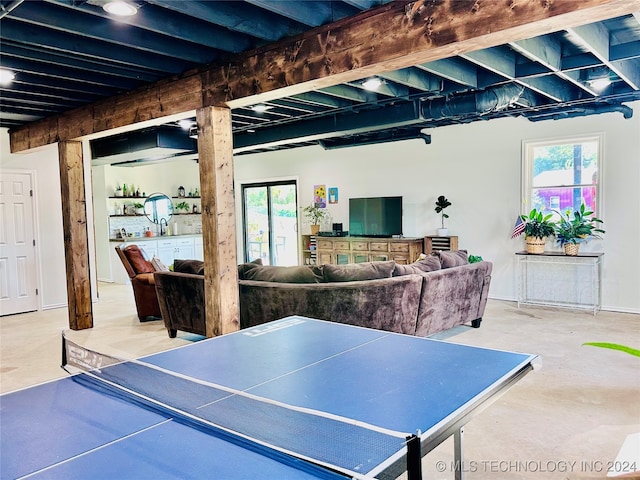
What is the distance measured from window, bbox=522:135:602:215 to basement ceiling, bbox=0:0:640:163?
0.44m

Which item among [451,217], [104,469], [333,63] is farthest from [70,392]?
[451,217]

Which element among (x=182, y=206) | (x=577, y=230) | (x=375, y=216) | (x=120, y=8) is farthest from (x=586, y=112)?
(x=182, y=206)

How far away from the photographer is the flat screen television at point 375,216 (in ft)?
26.3

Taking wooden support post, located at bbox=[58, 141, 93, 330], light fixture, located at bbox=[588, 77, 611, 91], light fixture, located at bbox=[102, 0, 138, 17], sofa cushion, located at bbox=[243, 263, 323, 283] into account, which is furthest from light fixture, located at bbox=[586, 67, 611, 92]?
wooden support post, located at bbox=[58, 141, 93, 330]

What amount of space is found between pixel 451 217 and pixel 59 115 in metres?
5.78

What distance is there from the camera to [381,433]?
51.8 inches

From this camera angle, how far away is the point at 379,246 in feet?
26.1

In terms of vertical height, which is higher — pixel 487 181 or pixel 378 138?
pixel 378 138

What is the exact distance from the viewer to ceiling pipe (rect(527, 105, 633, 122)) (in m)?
5.84

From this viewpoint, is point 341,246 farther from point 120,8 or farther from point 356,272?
point 120,8

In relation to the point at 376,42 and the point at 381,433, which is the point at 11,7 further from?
the point at 381,433

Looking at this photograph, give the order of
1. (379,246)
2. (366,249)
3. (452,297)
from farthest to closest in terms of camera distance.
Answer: (366,249) → (379,246) → (452,297)

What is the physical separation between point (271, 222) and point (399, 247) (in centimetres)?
367

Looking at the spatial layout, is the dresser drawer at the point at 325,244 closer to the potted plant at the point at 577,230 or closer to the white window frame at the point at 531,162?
the white window frame at the point at 531,162
